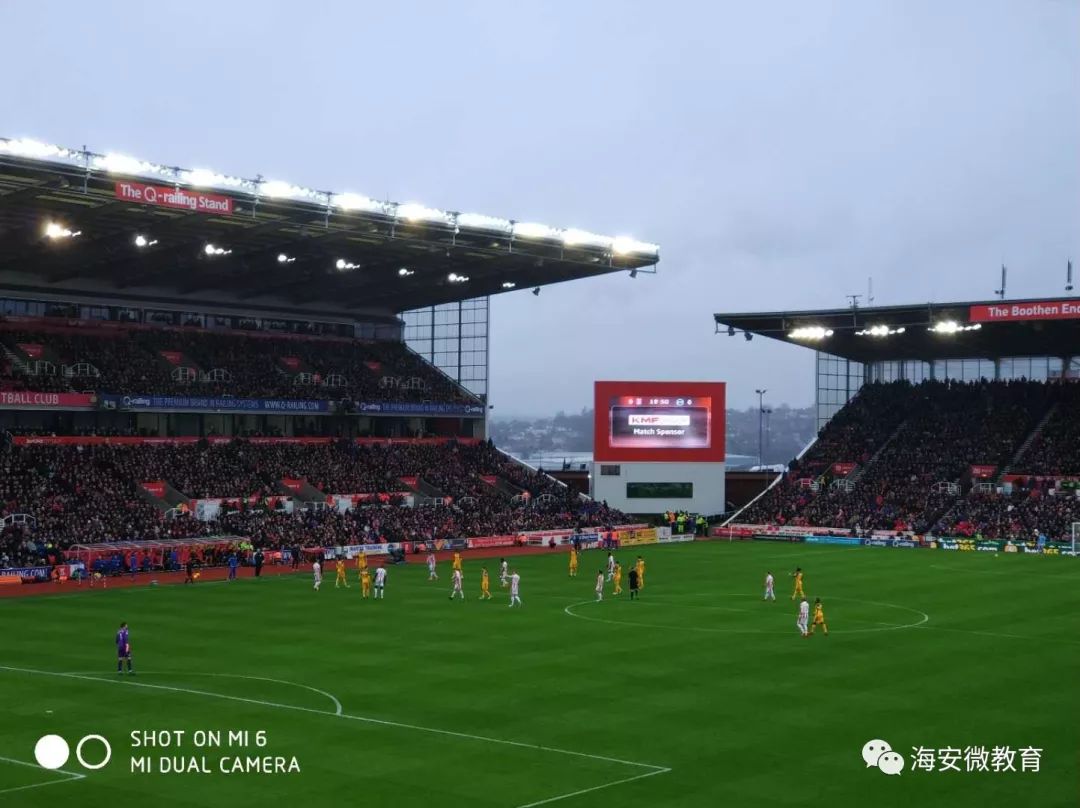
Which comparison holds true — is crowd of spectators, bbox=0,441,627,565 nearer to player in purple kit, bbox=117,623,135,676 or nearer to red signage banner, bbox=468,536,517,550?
red signage banner, bbox=468,536,517,550

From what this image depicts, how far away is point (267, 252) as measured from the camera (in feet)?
234

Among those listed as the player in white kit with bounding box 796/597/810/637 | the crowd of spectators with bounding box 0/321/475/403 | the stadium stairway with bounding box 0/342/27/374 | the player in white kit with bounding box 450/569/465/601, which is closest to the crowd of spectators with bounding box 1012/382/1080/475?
the crowd of spectators with bounding box 0/321/475/403

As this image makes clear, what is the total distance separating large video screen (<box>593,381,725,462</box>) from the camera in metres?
87.4

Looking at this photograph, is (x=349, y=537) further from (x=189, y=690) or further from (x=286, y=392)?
(x=189, y=690)

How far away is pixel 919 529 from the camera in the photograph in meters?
75.8

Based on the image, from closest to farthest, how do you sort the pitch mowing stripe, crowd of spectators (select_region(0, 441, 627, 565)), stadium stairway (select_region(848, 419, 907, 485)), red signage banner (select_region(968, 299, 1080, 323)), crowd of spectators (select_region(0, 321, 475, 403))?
the pitch mowing stripe < crowd of spectators (select_region(0, 441, 627, 565)) < crowd of spectators (select_region(0, 321, 475, 403)) < red signage banner (select_region(968, 299, 1080, 323)) < stadium stairway (select_region(848, 419, 907, 485))

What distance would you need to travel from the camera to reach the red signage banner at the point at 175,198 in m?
55.2

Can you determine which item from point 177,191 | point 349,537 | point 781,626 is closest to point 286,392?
point 349,537

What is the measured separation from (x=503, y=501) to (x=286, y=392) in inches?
600

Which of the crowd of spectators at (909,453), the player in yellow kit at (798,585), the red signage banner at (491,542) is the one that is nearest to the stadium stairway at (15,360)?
the red signage banner at (491,542)

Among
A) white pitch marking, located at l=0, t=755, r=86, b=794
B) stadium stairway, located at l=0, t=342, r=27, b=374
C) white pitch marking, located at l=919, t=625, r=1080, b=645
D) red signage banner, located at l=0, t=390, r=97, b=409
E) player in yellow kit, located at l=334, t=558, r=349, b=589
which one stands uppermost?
stadium stairway, located at l=0, t=342, r=27, b=374

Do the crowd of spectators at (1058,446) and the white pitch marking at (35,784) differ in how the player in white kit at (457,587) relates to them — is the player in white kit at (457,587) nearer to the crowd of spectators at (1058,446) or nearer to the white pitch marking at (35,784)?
the white pitch marking at (35,784)

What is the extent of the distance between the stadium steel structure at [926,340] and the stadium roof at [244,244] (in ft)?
45.5

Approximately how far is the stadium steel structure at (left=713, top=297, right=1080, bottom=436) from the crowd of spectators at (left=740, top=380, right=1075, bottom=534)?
6.50ft
